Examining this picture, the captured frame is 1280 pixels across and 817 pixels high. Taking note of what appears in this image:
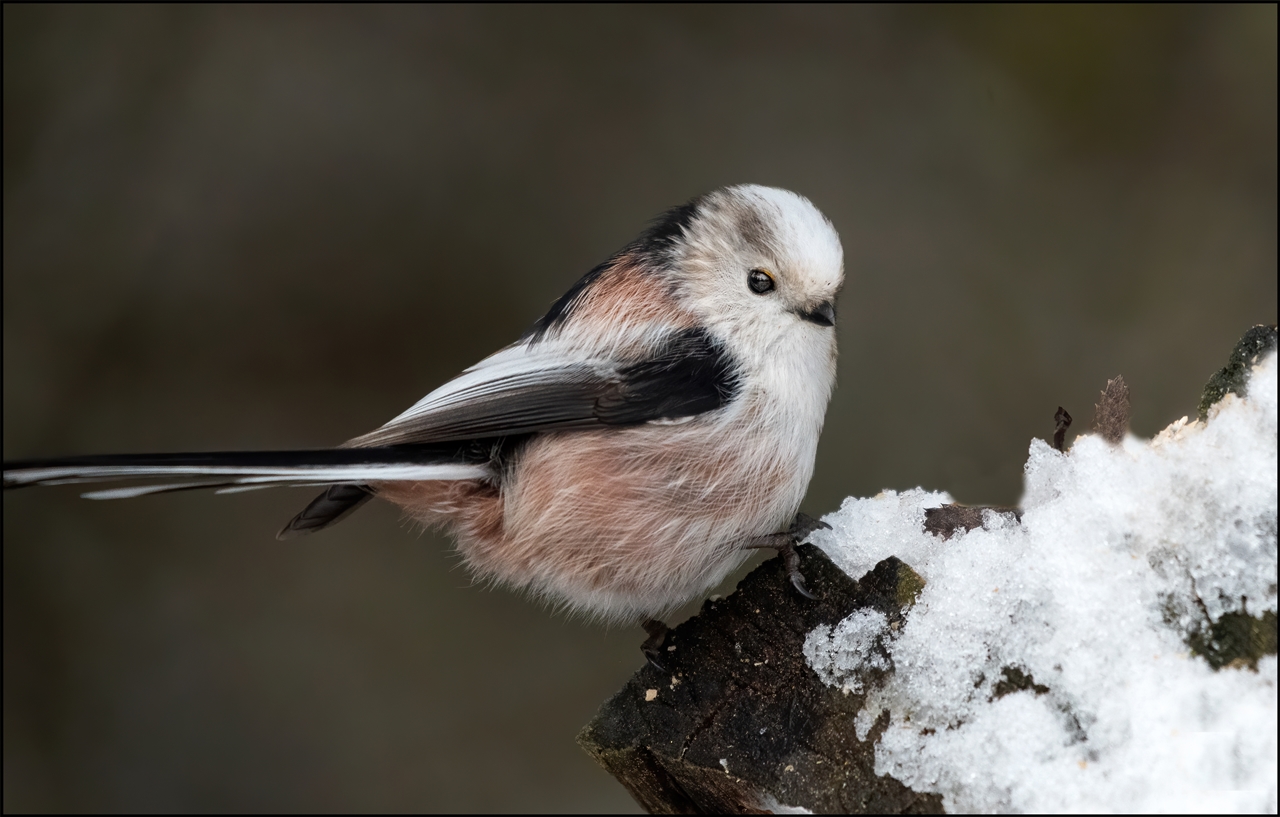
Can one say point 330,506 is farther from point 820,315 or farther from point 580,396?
point 820,315

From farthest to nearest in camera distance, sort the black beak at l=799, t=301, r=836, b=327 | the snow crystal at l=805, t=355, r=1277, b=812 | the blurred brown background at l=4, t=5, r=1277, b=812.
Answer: the blurred brown background at l=4, t=5, r=1277, b=812
the black beak at l=799, t=301, r=836, b=327
the snow crystal at l=805, t=355, r=1277, b=812

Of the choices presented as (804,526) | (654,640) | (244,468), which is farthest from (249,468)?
(804,526)

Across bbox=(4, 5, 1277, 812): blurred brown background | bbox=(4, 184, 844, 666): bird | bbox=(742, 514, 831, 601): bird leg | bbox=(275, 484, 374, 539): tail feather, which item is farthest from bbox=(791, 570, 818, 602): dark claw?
bbox=(4, 5, 1277, 812): blurred brown background

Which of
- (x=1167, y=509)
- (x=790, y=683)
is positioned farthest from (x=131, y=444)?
(x=1167, y=509)

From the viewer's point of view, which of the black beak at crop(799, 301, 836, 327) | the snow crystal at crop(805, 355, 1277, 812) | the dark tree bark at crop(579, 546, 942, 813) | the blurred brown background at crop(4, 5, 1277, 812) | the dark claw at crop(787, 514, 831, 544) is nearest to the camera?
the snow crystal at crop(805, 355, 1277, 812)

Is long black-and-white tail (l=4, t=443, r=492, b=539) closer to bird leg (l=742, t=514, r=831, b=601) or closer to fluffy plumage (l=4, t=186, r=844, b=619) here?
fluffy plumage (l=4, t=186, r=844, b=619)

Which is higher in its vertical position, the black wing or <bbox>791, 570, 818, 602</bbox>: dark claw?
the black wing

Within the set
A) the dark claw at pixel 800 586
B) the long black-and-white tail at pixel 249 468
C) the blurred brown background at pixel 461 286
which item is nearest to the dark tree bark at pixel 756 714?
the dark claw at pixel 800 586

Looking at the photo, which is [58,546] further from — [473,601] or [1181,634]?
[1181,634]
